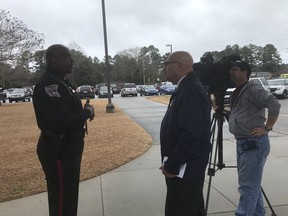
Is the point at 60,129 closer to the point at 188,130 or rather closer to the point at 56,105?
the point at 56,105

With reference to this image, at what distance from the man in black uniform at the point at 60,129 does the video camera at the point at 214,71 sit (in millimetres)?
1171

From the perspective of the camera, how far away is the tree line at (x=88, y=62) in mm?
25703

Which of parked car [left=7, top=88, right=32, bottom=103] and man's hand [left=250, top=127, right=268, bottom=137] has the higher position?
man's hand [left=250, top=127, right=268, bottom=137]

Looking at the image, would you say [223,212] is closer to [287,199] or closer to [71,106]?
[287,199]

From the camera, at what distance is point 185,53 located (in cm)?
288

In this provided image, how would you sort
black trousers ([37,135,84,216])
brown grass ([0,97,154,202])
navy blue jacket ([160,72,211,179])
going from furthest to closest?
1. brown grass ([0,97,154,202])
2. black trousers ([37,135,84,216])
3. navy blue jacket ([160,72,211,179])

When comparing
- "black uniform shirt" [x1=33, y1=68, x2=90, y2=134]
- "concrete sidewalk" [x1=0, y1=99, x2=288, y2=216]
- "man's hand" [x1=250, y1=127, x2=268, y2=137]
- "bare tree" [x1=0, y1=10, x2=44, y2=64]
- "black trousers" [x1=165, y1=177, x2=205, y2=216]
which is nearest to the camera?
"black trousers" [x1=165, y1=177, x2=205, y2=216]

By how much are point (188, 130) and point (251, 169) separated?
1.21 m

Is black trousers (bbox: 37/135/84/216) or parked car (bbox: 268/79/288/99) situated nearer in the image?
black trousers (bbox: 37/135/84/216)

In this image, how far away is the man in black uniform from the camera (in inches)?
122

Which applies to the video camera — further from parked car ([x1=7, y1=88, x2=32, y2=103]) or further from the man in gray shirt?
parked car ([x1=7, y1=88, x2=32, y2=103])

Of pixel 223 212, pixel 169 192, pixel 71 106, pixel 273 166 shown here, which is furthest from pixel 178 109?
pixel 273 166

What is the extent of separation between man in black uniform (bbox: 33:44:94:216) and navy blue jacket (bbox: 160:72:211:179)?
2.94 feet

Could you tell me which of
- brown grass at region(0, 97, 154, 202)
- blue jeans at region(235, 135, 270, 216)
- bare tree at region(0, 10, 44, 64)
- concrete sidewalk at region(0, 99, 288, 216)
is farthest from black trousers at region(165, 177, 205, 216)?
bare tree at region(0, 10, 44, 64)
